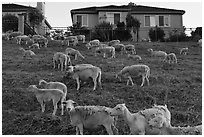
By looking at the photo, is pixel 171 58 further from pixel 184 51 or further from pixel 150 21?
pixel 150 21

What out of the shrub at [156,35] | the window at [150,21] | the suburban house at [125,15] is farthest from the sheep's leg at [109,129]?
the window at [150,21]

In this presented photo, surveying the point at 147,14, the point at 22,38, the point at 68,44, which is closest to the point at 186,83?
the point at 68,44

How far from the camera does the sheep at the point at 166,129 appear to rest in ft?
24.9

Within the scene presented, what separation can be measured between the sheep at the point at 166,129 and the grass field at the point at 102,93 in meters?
1.48

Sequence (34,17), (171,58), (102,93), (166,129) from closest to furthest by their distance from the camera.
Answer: (166,129) → (102,93) → (171,58) → (34,17)

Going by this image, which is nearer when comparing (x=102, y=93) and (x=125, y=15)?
(x=102, y=93)

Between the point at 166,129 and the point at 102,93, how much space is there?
524 centimetres

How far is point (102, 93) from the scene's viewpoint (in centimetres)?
1288

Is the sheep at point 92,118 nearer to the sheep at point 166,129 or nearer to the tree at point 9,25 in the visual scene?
the sheep at point 166,129

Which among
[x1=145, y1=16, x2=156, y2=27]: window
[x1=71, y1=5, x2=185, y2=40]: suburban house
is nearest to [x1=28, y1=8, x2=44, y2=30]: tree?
[x1=71, y1=5, x2=185, y2=40]: suburban house

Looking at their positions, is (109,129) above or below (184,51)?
below

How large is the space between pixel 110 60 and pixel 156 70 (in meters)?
3.49

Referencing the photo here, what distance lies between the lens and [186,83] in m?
15.4

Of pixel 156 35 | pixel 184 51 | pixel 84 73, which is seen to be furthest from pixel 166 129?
pixel 156 35
